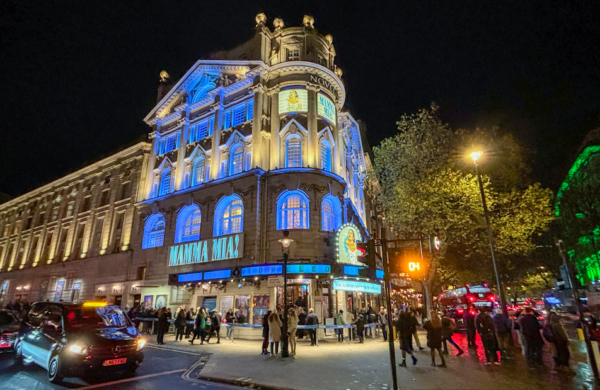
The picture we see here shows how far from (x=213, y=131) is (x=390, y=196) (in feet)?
51.0

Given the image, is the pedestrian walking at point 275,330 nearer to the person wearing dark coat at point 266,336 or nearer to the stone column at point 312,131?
the person wearing dark coat at point 266,336

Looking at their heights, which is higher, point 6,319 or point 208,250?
point 208,250

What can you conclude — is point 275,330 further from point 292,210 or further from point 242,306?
point 292,210

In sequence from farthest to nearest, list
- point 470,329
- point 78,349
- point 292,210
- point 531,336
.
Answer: point 292,210 < point 470,329 < point 531,336 < point 78,349

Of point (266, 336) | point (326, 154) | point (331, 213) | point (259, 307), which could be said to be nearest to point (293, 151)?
point (326, 154)

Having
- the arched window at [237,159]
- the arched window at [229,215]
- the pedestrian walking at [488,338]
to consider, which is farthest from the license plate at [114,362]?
the arched window at [237,159]

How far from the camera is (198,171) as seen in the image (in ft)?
91.5

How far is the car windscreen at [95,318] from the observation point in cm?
910

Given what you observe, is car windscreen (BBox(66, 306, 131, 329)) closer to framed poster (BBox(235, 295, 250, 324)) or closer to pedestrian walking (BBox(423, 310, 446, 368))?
pedestrian walking (BBox(423, 310, 446, 368))

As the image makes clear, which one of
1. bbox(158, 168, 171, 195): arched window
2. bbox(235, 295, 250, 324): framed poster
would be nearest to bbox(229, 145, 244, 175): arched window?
bbox(158, 168, 171, 195): arched window

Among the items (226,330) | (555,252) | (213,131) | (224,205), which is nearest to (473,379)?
(226,330)

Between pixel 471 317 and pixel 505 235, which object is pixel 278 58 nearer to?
pixel 505 235

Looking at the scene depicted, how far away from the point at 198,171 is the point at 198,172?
0.09 meters

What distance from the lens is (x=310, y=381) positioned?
8594 millimetres
